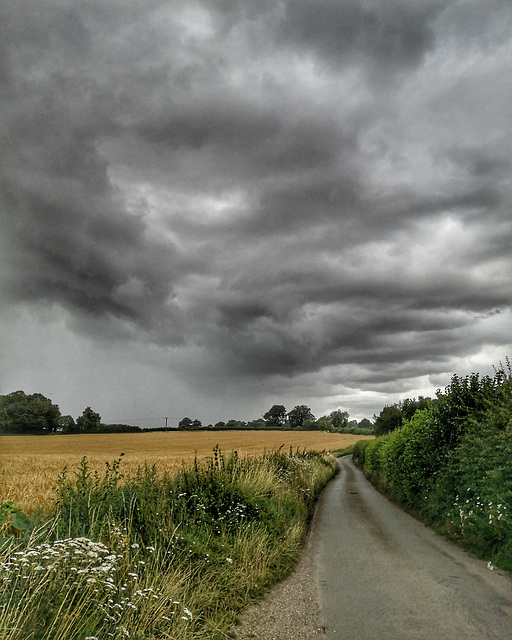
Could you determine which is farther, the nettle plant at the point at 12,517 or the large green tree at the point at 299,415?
the large green tree at the point at 299,415

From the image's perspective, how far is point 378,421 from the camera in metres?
68.8

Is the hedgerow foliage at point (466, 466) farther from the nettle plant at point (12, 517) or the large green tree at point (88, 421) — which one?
the large green tree at point (88, 421)

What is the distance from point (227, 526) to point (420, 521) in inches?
363

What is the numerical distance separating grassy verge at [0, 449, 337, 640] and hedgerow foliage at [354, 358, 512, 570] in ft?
14.1

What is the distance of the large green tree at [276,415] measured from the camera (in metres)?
188

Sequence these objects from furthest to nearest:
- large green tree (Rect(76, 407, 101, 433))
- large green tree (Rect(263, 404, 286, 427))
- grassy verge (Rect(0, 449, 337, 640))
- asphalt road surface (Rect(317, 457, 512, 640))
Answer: large green tree (Rect(263, 404, 286, 427)), large green tree (Rect(76, 407, 101, 433)), asphalt road surface (Rect(317, 457, 512, 640)), grassy verge (Rect(0, 449, 337, 640))

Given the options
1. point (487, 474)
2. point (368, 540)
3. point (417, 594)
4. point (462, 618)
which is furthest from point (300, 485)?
point (462, 618)

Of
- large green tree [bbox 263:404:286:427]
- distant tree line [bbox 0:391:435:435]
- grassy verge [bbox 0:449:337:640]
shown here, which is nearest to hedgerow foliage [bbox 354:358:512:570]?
grassy verge [bbox 0:449:337:640]

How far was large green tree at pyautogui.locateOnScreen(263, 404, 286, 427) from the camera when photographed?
188 metres

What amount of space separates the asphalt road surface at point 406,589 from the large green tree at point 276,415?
177m

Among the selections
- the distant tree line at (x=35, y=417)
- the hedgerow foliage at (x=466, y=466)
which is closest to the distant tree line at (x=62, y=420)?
the distant tree line at (x=35, y=417)

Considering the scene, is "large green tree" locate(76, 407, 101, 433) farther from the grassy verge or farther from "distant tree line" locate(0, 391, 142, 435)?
the grassy verge

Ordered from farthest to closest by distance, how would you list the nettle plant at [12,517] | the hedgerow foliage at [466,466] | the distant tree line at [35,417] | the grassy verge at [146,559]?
1. the distant tree line at [35,417]
2. the hedgerow foliage at [466,466]
3. the nettle plant at [12,517]
4. the grassy verge at [146,559]

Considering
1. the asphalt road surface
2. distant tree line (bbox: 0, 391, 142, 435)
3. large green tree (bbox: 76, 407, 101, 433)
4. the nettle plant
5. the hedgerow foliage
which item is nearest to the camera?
the nettle plant
